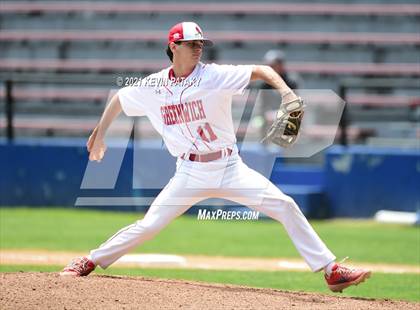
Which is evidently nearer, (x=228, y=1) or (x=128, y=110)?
(x=128, y=110)

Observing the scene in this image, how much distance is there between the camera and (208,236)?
11.6 metres

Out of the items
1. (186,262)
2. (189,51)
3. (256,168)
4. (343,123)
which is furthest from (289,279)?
(343,123)

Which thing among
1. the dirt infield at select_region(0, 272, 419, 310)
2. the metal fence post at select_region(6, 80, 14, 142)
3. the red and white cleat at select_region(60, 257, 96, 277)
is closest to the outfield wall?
the metal fence post at select_region(6, 80, 14, 142)

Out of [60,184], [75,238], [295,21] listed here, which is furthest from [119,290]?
[295,21]

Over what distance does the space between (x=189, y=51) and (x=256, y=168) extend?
6.81 meters

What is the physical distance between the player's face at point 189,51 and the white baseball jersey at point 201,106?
9 cm

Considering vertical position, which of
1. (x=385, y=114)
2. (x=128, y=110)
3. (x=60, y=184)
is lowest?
(x=60, y=184)

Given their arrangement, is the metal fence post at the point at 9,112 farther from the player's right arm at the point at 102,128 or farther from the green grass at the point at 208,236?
the player's right arm at the point at 102,128

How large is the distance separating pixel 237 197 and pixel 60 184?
788 cm

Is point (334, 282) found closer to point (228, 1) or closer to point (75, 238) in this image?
point (75, 238)

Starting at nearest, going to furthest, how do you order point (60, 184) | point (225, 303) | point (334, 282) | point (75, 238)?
point (225, 303)
point (334, 282)
point (75, 238)
point (60, 184)

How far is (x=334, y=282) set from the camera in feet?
21.2

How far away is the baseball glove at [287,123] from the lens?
6348 millimetres

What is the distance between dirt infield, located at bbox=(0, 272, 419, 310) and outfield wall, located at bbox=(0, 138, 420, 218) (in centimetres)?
663
